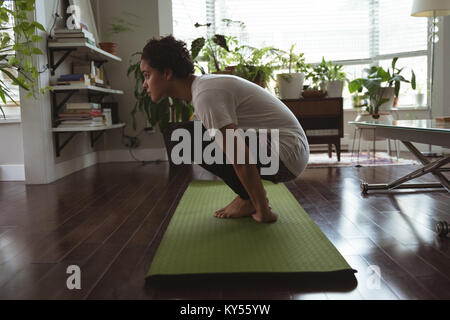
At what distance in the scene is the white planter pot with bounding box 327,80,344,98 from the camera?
418 cm

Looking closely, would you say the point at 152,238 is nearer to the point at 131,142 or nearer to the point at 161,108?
the point at 161,108

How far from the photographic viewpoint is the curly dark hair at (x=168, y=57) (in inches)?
65.5

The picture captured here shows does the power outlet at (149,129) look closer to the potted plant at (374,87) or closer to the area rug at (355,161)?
the area rug at (355,161)

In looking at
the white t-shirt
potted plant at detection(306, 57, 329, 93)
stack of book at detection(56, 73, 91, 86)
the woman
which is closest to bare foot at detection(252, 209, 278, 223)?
the woman

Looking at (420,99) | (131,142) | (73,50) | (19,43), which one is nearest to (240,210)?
(19,43)

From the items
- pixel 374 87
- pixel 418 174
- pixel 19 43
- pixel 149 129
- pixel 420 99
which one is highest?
pixel 19 43

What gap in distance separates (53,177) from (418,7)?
3.69 m

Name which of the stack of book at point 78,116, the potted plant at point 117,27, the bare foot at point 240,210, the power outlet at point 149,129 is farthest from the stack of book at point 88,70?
the bare foot at point 240,210

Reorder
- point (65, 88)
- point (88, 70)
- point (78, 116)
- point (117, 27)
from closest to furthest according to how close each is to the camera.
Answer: point (65, 88), point (78, 116), point (88, 70), point (117, 27)

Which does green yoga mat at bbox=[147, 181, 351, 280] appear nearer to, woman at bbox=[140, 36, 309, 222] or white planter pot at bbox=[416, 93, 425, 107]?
woman at bbox=[140, 36, 309, 222]

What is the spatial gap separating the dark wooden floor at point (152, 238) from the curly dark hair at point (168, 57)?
0.69 metres

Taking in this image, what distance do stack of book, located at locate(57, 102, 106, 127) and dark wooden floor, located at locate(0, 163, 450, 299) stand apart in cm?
55

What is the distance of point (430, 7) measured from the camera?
400 cm

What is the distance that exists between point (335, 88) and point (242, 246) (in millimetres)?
3051
